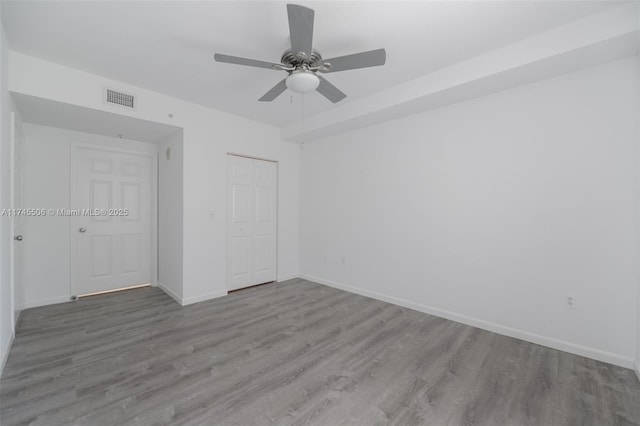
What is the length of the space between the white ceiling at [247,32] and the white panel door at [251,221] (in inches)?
64.6

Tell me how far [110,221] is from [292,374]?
371 cm

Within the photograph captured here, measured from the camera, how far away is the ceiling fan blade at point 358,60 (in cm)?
189

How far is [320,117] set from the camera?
3.90m

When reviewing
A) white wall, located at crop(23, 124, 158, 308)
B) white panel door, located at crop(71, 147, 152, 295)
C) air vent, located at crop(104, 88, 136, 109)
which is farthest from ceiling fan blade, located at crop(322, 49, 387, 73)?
white wall, located at crop(23, 124, 158, 308)

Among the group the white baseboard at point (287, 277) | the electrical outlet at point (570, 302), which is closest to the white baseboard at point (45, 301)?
the white baseboard at point (287, 277)

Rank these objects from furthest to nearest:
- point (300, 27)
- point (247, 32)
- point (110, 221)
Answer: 1. point (110, 221)
2. point (247, 32)
3. point (300, 27)

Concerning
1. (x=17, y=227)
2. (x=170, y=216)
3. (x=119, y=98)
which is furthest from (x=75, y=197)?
(x=119, y=98)

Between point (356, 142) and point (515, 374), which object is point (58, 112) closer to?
point (356, 142)

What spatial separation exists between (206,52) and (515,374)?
12.3ft

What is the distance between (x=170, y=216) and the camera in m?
3.83

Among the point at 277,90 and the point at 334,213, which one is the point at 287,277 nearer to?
the point at 334,213

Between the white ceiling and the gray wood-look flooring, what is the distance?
2.69 metres

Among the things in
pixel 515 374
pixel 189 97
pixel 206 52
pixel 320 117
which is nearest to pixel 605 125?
pixel 515 374

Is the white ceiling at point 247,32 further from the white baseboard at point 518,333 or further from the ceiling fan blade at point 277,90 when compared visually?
the white baseboard at point 518,333
